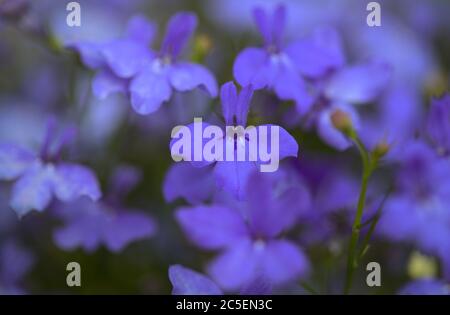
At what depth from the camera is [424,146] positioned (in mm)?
665

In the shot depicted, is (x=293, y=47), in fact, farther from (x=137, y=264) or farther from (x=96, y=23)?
(x=96, y=23)

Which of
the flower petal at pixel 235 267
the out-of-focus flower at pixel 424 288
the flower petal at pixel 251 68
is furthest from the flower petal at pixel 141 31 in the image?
the out-of-focus flower at pixel 424 288

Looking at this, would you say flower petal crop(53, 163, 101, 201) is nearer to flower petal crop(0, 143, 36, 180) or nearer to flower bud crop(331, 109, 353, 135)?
flower petal crop(0, 143, 36, 180)

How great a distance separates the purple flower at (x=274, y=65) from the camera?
584mm

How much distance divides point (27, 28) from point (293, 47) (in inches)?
10.4

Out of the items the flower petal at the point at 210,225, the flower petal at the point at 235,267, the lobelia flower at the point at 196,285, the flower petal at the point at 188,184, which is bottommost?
the lobelia flower at the point at 196,285

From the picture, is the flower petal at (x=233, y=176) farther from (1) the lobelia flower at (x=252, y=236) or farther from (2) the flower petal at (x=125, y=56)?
(2) the flower petal at (x=125, y=56)

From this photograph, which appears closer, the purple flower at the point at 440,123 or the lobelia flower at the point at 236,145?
the lobelia flower at the point at 236,145

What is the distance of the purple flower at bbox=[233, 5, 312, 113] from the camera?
58cm

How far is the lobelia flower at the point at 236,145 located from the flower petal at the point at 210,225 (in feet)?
0.13

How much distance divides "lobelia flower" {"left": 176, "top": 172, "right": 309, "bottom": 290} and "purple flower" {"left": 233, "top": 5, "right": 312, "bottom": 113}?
0.08 metres

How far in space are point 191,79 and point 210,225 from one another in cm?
12

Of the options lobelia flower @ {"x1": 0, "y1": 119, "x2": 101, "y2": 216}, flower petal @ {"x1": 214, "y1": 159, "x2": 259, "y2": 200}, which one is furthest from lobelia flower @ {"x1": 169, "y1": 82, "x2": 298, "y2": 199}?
lobelia flower @ {"x1": 0, "y1": 119, "x2": 101, "y2": 216}

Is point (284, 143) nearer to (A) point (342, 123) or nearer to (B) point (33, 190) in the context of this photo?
(A) point (342, 123)
